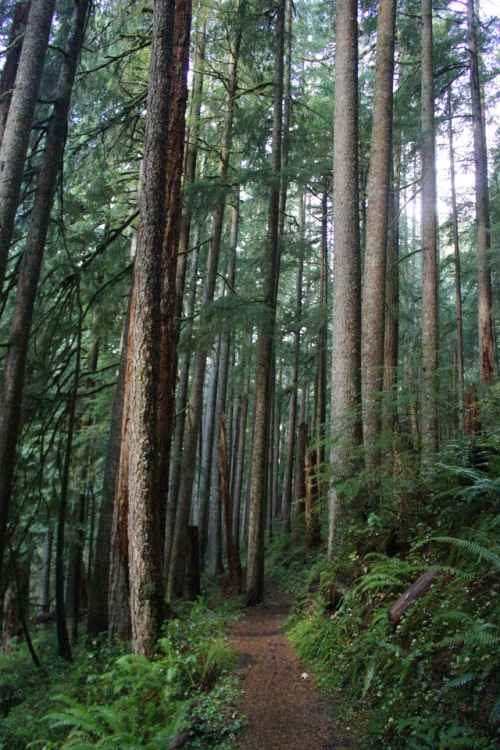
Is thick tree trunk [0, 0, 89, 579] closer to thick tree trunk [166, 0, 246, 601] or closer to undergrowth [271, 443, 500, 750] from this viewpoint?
thick tree trunk [166, 0, 246, 601]

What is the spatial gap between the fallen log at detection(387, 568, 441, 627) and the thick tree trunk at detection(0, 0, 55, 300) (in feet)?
20.5

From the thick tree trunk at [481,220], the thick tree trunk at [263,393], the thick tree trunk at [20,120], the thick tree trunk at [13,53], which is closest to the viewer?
the thick tree trunk at [20,120]

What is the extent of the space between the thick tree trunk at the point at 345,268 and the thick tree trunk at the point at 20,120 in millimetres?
4294

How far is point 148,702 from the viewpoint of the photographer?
4777 mm

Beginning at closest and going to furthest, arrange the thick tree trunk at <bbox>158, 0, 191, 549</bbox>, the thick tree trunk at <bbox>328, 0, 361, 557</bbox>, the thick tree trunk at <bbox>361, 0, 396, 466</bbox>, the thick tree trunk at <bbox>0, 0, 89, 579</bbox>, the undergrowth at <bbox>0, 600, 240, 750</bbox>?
1. the undergrowth at <bbox>0, 600, 240, 750</bbox>
2. the thick tree trunk at <bbox>328, 0, 361, 557</bbox>
3. the thick tree trunk at <bbox>158, 0, 191, 549</bbox>
4. the thick tree trunk at <bbox>0, 0, 89, 579</bbox>
5. the thick tree trunk at <bbox>361, 0, 396, 466</bbox>

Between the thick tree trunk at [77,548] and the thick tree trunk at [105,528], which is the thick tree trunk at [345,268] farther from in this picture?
the thick tree trunk at [77,548]

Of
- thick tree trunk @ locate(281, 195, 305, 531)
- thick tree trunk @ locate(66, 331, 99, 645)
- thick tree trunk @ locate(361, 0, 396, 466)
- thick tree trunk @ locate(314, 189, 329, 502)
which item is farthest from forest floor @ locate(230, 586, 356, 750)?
thick tree trunk @ locate(281, 195, 305, 531)

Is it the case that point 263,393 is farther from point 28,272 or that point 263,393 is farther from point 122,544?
point 28,272

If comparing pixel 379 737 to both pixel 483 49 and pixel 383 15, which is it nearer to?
pixel 383 15

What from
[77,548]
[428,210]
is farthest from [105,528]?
[428,210]

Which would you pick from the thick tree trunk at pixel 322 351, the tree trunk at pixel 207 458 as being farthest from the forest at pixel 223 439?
the tree trunk at pixel 207 458

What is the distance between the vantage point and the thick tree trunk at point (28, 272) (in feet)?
24.3

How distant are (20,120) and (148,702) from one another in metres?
7.28

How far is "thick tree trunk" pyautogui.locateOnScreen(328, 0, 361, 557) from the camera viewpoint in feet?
22.5
